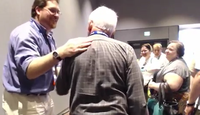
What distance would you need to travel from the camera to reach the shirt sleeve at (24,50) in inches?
53.2

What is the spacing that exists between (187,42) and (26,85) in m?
6.84

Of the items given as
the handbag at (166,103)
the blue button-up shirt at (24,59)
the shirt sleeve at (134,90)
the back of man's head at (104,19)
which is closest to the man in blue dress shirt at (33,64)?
the blue button-up shirt at (24,59)

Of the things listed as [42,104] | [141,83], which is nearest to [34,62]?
[42,104]

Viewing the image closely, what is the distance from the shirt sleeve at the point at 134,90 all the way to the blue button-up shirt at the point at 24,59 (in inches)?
20.9

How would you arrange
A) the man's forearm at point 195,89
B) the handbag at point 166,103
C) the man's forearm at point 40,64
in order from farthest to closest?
the handbag at point 166,103 < the man's forearm at point 195,89 < the man's forearm at point 40,64

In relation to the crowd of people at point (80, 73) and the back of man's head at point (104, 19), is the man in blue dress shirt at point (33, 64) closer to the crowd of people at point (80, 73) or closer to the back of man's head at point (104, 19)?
the crowd of people at point (80, 73)

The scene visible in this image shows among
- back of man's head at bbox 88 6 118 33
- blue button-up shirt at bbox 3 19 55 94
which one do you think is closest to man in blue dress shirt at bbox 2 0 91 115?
blue button-up shirt at bbox 3 19 55 94

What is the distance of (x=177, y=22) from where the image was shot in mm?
7309

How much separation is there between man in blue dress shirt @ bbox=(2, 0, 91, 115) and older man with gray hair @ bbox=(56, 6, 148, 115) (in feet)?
0.29

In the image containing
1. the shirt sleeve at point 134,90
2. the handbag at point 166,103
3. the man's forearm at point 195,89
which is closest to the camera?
the shirt sleeve at point 134,90

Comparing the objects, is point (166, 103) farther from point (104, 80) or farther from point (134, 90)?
point (104, 80)

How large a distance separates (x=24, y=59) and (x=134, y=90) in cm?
68

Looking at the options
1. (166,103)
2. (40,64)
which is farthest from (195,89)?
(40,64)

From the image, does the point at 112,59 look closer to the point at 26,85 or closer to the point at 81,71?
the point at 81,71
